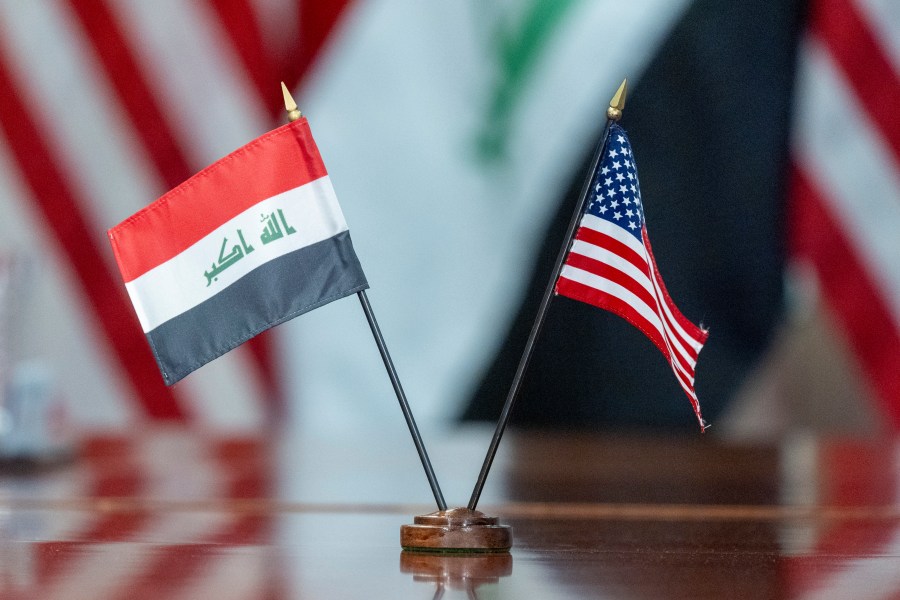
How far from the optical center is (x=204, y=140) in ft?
8.33

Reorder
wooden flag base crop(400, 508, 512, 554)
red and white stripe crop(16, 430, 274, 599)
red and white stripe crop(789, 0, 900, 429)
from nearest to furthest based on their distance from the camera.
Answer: red and white stripe crop(16, 430, 274, 599), wooden flag base crop(400, 508, 512, 554), red and white stripe crop(789, 0, 900, 429)

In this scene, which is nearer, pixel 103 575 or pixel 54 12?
pixel 103 575

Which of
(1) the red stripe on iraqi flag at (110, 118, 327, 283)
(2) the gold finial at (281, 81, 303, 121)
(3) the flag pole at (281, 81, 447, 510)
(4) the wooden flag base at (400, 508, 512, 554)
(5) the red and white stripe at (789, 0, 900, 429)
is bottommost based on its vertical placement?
(4) the wooden flag base at (400, 508, 512, 554)

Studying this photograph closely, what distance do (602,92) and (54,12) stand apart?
127 centimetres

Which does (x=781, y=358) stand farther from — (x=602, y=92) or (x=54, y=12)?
(x=54, y=12)

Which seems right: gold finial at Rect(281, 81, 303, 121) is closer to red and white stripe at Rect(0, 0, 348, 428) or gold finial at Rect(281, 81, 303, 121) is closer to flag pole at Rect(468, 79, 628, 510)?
flag pole at Rect(468, 79, 628, 510)

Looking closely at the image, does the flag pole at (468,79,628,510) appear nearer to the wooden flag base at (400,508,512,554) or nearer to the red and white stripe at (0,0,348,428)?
the wooden flag base at (400,508,512,554)

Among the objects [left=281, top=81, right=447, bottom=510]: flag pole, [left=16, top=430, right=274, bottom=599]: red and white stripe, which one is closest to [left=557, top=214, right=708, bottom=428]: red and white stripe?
[left=281, top=81, right=447, bottom=510]: flag pole

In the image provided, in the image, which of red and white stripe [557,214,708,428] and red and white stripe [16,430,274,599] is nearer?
red and white stripe [16,430,274,599]

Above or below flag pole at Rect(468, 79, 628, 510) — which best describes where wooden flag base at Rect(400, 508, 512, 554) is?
below

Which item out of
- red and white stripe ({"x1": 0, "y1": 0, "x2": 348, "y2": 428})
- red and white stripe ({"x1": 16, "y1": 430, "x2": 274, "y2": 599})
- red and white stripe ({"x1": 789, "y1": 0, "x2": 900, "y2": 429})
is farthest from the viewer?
red and white stripe ({"x1": 0, "y1": 0, "x2": 348, "y2": 428})

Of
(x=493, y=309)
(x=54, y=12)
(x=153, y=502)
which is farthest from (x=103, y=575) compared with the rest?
(x=54, y=12)

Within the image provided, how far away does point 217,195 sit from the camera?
0.70m

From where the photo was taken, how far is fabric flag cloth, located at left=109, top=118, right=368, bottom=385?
0.69m
